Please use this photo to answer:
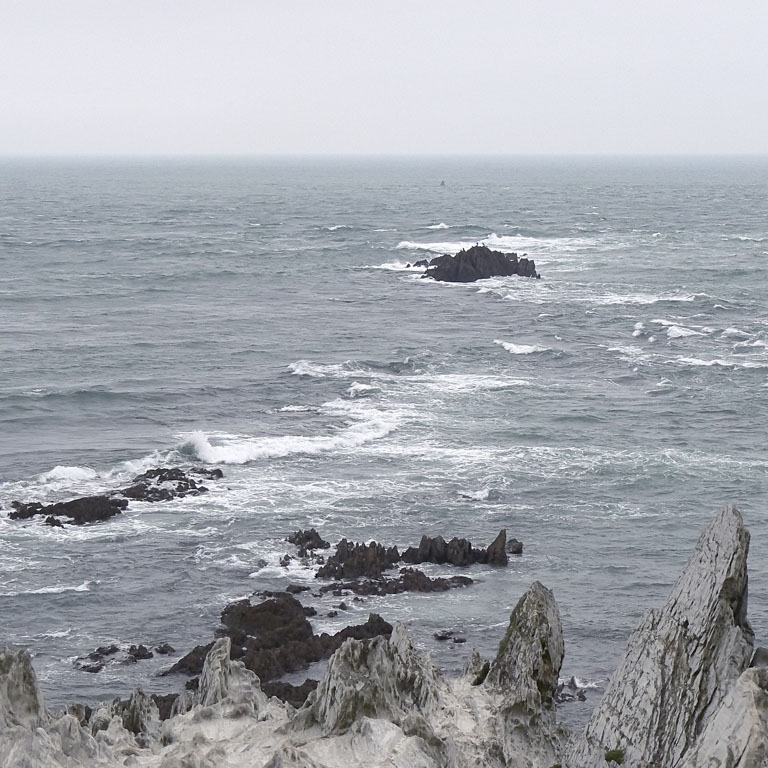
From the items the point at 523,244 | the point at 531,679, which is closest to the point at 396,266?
the point at 523,244

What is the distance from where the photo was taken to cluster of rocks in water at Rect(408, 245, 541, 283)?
119 m

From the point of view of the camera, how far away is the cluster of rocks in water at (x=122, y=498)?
5003cm

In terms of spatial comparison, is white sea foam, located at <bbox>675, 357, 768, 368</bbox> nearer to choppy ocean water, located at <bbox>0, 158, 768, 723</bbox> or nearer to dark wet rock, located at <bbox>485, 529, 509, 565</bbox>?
choppy ocean water, located at <bbox>0, 158, 768, 723</bbox>

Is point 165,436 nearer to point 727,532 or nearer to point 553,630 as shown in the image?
point 553,630

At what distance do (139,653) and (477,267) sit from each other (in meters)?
85.9

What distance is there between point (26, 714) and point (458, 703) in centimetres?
828

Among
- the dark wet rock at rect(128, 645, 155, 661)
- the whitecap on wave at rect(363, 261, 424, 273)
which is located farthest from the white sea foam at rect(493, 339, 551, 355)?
the dark wet rock at rect(128, 645, 155, 661)

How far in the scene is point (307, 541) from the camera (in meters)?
47.0

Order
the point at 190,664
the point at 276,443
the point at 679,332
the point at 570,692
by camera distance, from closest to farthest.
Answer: the point at 570,692, the point at 190,664, the point at 276,443, the point at 679,332

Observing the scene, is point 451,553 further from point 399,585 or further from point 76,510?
point 76,510

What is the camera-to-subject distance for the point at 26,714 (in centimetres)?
2150

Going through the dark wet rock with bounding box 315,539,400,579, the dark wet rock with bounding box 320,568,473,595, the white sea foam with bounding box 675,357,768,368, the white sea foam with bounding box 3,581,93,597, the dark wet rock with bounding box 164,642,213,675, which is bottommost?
the dark wet rock with bounding box 164,642,213,675

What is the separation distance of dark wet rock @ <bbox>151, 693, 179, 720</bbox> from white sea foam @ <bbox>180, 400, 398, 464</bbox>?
23351 mm

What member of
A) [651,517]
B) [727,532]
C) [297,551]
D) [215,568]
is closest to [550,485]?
[651,517]
